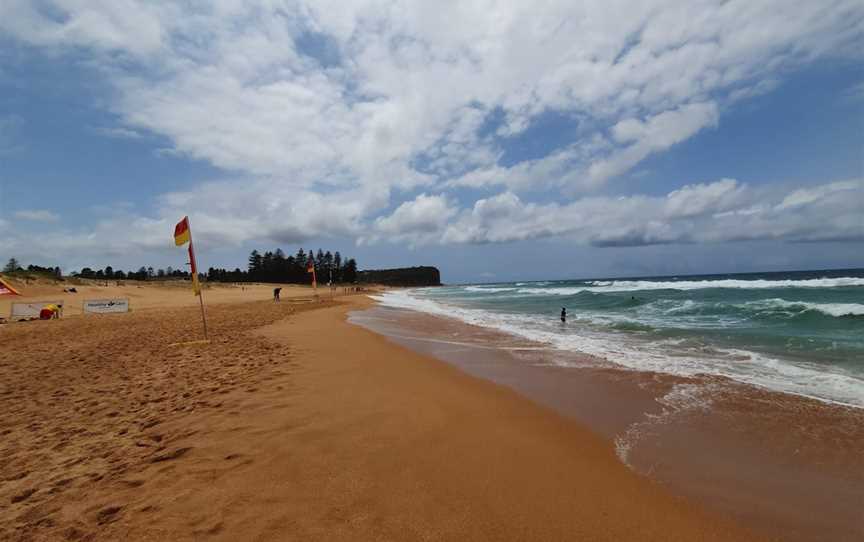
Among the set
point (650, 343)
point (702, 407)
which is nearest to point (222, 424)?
point (702, 407)

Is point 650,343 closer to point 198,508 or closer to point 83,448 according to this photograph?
point 198,508

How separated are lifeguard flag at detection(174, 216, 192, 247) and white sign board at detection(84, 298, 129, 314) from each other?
16.1 metres

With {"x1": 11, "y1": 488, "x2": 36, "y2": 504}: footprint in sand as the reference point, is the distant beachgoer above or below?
above

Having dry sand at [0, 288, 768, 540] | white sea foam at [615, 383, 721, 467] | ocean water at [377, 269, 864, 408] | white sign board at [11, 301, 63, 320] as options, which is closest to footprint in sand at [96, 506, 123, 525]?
dry sand at [0, 288, 768, 540]

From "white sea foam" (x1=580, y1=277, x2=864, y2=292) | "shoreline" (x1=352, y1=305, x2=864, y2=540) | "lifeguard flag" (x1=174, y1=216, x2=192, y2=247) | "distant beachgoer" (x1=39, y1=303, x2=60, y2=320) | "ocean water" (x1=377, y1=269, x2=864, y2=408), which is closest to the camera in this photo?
"shoreline" (x1=352, y1=305, x2=864, y2=540)

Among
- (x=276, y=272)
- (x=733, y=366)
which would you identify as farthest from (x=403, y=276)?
(x=733, y=366)

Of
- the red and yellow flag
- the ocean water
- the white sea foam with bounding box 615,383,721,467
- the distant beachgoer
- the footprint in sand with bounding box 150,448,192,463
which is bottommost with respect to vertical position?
the ocean water

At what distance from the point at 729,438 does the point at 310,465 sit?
4586mm

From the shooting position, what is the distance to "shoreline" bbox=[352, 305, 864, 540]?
9.73ft

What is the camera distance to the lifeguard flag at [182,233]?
35.5 ft

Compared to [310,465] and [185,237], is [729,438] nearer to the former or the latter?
[310,465]

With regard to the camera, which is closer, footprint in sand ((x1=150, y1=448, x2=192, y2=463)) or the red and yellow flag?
footprint in sand ((x1=150, y1=448, x2=192, y2=463))

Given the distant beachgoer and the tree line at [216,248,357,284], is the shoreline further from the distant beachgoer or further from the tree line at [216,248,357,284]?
the tree line at [216,248,357,284]

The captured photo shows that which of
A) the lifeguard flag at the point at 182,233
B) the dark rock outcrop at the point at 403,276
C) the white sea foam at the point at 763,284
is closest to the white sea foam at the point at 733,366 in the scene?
the lifeguard flag at the point at 182,233
